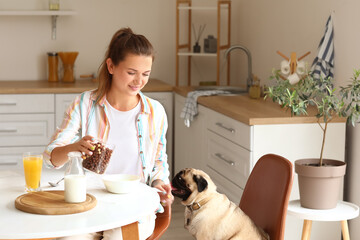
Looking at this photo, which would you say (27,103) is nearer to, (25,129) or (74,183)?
(25,129)

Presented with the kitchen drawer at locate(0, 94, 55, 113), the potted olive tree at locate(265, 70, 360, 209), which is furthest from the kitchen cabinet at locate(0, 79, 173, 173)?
the potted olive tree at locate(265, 70, 360, 209)

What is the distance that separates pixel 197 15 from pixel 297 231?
2.42 m

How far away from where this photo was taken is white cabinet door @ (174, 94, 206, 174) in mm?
3928

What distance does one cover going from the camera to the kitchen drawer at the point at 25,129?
14.3 ft

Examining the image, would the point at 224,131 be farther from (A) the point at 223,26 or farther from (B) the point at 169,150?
(A) the point at 223,26

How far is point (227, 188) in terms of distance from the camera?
3408mm

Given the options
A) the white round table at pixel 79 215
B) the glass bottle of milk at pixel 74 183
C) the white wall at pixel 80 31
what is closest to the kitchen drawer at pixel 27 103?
the white wall at pixel 80 31

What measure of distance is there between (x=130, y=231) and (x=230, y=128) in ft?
5.23

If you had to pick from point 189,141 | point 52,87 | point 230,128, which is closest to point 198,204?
point 230,128

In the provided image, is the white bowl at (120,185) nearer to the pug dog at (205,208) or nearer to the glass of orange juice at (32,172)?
the glass of orange juice at (32,172)

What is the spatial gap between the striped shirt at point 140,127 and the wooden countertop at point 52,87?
201cm

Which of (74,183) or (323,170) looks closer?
(74,183)

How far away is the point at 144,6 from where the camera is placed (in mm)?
5016

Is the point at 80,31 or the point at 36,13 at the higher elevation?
the point at 36,13
